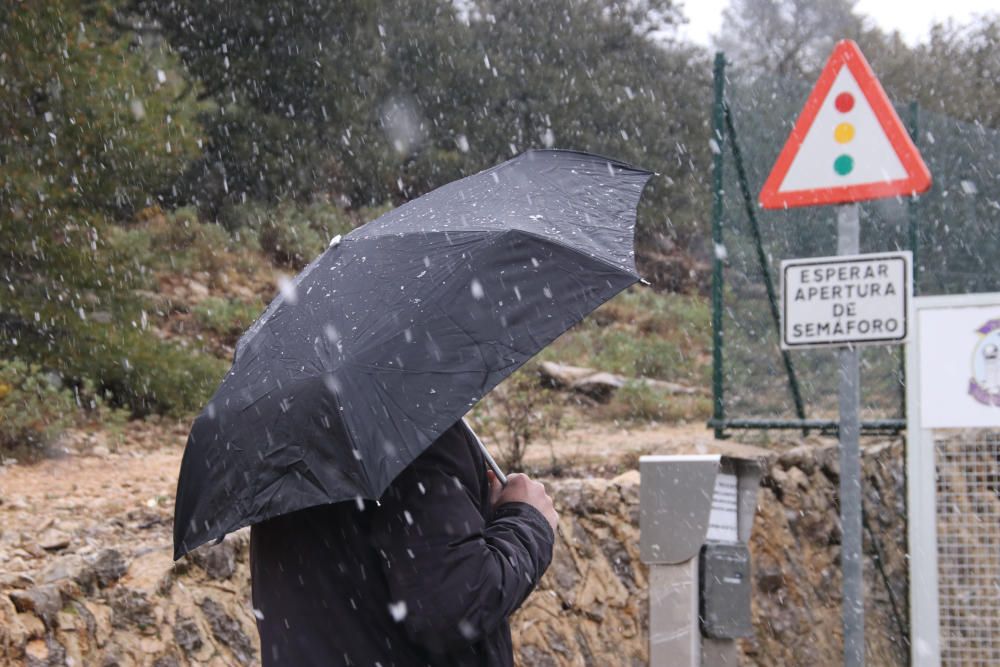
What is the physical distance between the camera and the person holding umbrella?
2.03m

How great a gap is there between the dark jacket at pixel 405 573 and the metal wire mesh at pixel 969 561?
3.40 m

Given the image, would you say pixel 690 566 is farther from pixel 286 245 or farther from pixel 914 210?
pixel 286 245

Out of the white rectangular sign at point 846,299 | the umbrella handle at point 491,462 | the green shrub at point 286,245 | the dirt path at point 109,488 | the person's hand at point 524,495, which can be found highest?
the green shrub at point 286,245

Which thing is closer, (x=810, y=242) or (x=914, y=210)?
(x=810, y=242)

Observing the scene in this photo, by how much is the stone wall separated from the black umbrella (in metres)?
1.20

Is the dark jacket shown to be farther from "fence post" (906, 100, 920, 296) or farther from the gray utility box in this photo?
"fence post" (906, 100, 920, 296)

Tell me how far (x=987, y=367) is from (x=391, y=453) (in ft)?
12.1

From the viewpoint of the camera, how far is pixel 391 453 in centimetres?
200

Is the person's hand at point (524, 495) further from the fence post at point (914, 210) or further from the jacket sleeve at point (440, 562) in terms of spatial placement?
the fence post at point (914, 210)

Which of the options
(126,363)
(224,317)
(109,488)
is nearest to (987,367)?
(109,488)

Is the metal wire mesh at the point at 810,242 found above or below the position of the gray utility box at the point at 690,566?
above

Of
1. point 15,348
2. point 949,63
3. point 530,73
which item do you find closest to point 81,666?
point 15,348

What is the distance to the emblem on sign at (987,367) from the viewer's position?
4891 millimetres

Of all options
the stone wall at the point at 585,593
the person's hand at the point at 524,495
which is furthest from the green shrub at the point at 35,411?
the person's hand at the point at 524,495
